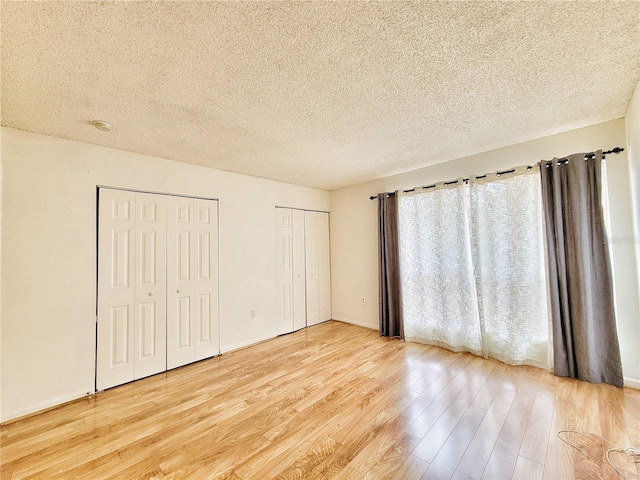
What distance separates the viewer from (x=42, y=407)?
2.23 meters

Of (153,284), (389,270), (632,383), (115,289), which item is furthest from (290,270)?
(632,383)

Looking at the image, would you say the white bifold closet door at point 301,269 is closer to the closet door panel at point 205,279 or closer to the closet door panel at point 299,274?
the closet door panel at point 299,274

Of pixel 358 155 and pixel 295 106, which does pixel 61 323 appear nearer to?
pixel 295 106

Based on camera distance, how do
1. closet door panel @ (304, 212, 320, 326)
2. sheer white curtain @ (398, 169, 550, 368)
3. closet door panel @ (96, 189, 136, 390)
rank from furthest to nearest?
closet door panel @ (304, 212, 320, 326)
sheer white curtain @ (398, 169, 550, 368)
closet door panel @ (96, 189, 136, 390)

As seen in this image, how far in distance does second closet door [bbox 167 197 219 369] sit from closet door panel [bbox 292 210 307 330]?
1379 mm

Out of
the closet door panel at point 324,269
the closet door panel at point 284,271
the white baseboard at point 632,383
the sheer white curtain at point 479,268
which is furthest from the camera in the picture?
the closet door panel at point 324,269

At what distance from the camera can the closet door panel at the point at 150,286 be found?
2809 millimetres

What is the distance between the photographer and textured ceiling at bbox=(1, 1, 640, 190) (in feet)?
4.03

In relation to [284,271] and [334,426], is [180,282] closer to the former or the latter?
[284,271]

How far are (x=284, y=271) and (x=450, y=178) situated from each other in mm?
2851

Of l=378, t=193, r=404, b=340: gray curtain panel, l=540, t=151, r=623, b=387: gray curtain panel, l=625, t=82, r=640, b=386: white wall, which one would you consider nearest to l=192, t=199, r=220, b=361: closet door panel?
l=378, t=193, r=404, b=340: gray curtain panel

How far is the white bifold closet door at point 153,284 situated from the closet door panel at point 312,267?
1.68m

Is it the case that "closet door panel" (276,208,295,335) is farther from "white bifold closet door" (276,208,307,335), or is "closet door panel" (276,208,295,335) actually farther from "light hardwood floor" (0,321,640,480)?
"light hardwood floor" (0,321,640,480)

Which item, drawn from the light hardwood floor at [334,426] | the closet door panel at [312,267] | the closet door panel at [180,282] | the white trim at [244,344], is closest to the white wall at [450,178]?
the closet door panel at [312,267]
